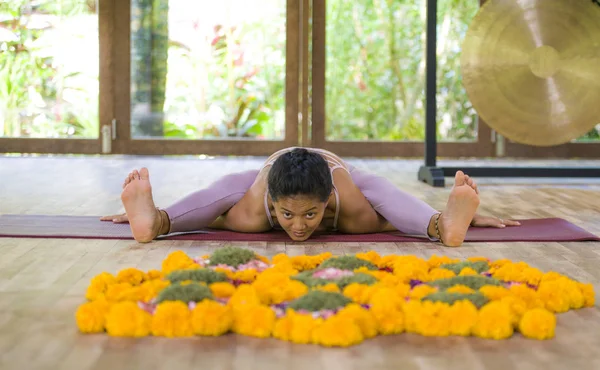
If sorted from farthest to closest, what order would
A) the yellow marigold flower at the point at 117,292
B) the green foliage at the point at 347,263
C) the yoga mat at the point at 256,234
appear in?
the yoga mat at the point at 256,234 → the green foliage at the point at 347,263 → the yellow marigold flower at the point at 117,292

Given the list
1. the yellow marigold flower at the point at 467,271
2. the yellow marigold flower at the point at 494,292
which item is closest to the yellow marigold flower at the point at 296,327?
the yellow marigold flower at the point at 494,292

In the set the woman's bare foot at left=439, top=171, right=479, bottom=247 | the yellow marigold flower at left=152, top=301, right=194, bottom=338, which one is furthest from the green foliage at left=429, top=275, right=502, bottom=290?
the woman's bare foot at left=439, top=171, right=479, bottom=247

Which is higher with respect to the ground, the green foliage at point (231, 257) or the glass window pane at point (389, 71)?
the glass window pane at point (389, 71)

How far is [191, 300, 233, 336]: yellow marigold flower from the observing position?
1.55m

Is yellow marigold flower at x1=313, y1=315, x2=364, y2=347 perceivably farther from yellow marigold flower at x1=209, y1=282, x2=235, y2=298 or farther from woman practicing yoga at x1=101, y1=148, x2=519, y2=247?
woman practicing yoga at x1=101, y1=148, x2=519, y2=247

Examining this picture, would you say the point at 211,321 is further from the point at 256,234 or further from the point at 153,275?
the point at 256,234

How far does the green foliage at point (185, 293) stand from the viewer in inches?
63.8

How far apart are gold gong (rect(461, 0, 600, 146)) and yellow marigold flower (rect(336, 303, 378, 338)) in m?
2.78

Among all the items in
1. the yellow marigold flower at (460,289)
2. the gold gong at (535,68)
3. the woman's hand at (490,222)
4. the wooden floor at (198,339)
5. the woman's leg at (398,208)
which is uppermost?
the gold gong at (535,68)

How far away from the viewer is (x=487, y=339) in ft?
5.15

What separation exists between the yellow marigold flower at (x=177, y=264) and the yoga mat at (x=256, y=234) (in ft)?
1.79

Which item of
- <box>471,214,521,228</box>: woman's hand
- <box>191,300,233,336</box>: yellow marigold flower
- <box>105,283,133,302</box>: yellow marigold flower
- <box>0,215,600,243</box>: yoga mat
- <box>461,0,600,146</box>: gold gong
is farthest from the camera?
<box>461,0,600,146</box>: gold gong

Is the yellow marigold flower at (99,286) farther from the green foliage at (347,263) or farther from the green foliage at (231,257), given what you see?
the green foliage at (347,263)

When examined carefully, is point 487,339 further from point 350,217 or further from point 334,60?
point 334,60
